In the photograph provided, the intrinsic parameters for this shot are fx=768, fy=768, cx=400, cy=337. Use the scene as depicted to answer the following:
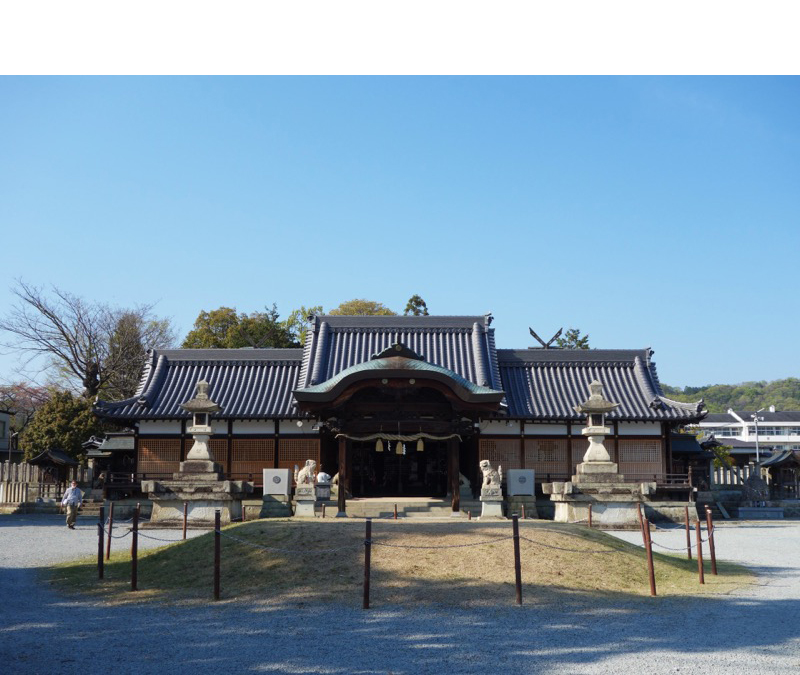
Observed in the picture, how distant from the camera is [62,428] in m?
35.8

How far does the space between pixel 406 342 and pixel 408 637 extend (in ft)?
77.8

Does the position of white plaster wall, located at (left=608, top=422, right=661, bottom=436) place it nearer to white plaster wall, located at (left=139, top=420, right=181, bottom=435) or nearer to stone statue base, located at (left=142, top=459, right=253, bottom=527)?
stone statue base, located at (left=142, top=459, right=253, bottom=527)

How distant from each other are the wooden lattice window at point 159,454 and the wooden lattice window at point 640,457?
647 inches

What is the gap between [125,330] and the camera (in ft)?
150

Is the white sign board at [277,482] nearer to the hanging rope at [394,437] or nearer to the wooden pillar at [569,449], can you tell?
the hanging rope at [394,437]

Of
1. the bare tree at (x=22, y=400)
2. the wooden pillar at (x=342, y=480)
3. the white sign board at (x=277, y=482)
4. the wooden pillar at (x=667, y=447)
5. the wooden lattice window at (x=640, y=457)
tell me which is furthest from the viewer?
the bare tree at (x=22, y=400)

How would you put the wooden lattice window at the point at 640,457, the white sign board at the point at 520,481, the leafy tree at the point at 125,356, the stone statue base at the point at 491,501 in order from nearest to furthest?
the stone statue base at the point at 491,501
the white sign board at the point at 520,481
the wooden lattice window at the point at 640,457
the leafy tree at the point at 125,356

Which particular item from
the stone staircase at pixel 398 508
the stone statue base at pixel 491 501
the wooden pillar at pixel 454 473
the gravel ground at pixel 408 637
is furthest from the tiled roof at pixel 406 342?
the gravel ground at pixel 408 637

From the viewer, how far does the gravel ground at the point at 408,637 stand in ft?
25.4

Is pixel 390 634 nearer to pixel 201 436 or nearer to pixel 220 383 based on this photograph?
pixel 201 436

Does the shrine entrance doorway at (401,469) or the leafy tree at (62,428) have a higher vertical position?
the leafy tree at (62,428)

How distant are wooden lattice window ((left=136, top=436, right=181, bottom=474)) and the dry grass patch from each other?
13.5 metres

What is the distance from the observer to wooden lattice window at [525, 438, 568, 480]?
28.4 metres

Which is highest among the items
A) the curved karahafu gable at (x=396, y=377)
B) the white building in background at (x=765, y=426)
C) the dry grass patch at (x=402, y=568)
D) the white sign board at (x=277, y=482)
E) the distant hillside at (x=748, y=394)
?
the distant hillside at (x=748, y=394)
